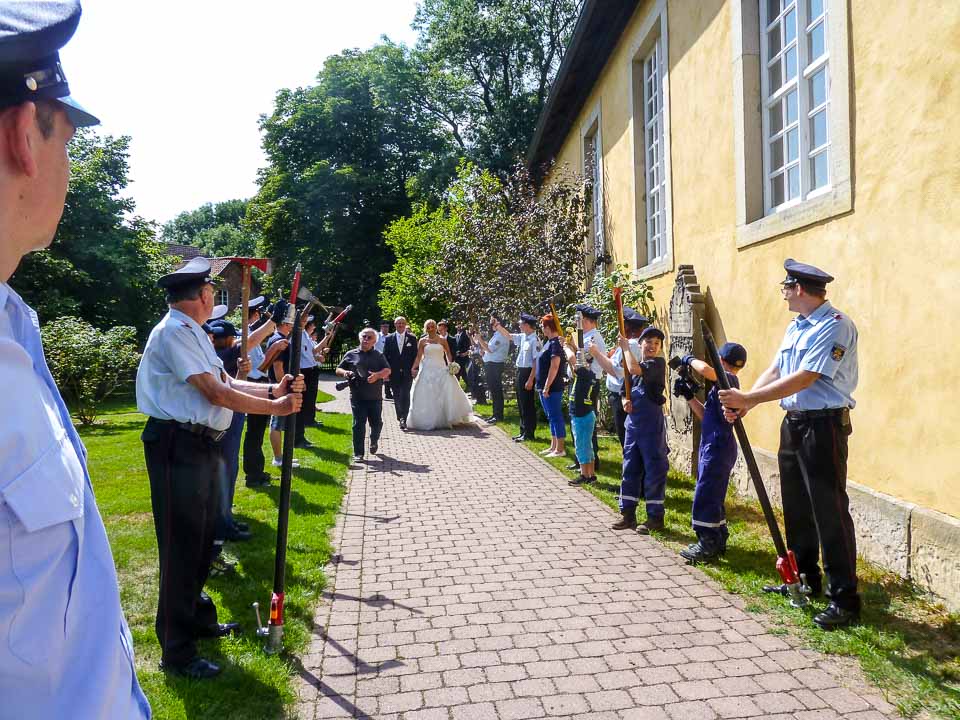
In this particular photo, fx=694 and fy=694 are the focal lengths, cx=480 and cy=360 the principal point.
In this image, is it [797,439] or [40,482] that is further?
[797,439]

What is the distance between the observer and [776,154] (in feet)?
24.3

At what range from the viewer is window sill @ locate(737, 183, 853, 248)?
18.4ft

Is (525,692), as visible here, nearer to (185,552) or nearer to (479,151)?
(185,552)

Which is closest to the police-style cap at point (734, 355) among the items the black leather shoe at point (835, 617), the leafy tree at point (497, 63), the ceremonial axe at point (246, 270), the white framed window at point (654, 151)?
the black leather shoe at point (835, 617)

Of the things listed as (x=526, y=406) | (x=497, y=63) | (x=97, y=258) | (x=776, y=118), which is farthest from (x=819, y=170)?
(x=497, y=63)

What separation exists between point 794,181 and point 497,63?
30.6m

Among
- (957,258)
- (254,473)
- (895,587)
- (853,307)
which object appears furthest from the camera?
(254,473)

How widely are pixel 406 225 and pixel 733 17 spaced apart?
19721 millimetres

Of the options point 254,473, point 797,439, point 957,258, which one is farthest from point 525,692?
point 254,473

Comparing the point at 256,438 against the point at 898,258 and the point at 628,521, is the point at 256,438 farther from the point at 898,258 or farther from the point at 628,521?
the point at 898,258

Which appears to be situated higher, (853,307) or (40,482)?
(853,307)

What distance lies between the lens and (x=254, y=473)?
8.28m

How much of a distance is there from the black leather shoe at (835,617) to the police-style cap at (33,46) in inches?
179

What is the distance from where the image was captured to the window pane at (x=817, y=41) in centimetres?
635
